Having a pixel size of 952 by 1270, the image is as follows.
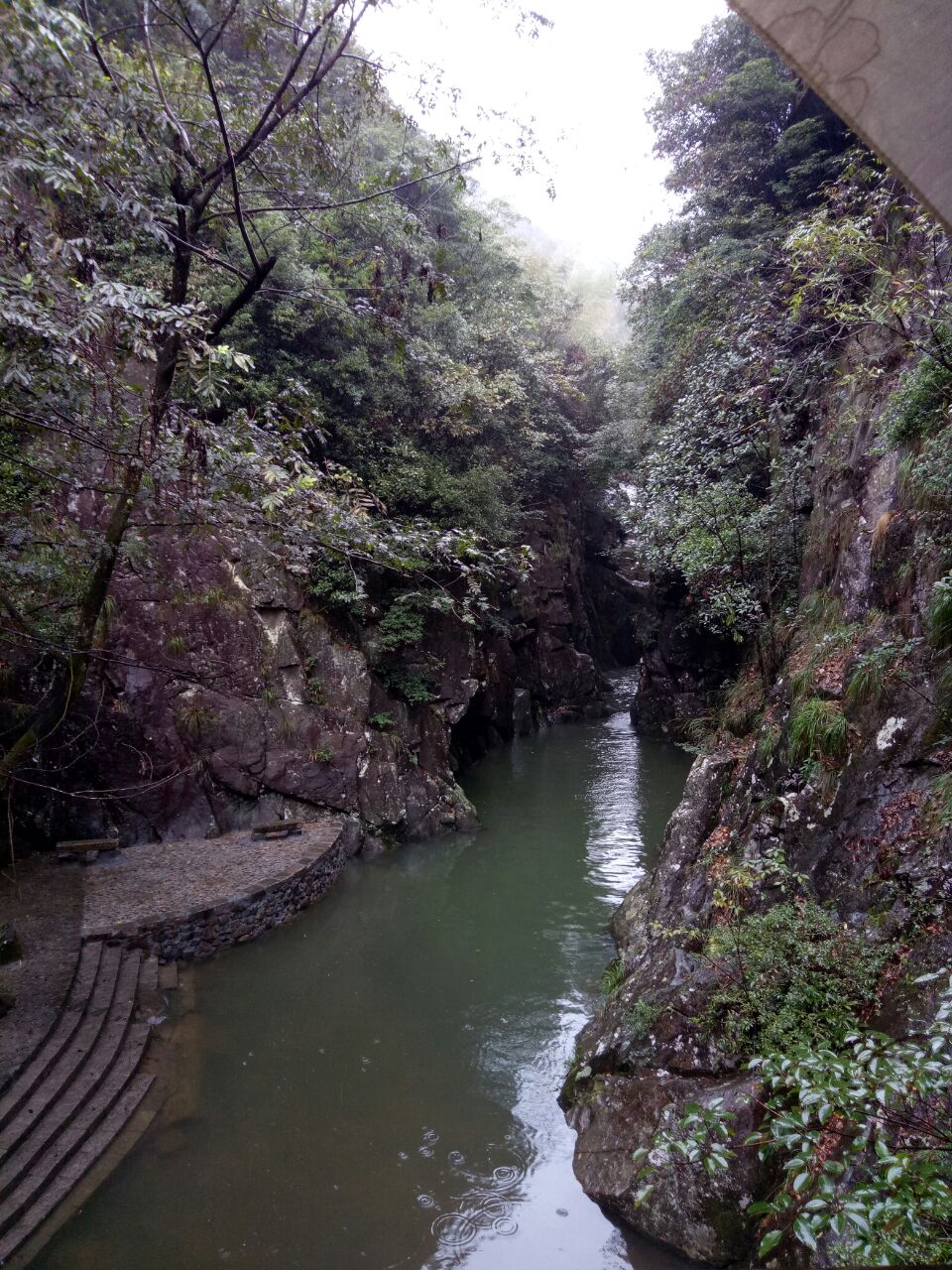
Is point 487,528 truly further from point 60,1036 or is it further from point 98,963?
point 60,1036

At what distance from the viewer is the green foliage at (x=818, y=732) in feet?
20.2

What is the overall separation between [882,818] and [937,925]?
1.08 metres

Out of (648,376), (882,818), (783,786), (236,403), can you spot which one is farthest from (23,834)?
(648,376)

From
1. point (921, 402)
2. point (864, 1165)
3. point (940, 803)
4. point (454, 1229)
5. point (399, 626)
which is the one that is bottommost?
point (454, 1229)

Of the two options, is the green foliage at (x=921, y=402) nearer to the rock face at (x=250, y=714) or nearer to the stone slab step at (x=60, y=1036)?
the rock face at (x=250, y=714)

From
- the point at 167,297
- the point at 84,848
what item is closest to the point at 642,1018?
the point at 167,297

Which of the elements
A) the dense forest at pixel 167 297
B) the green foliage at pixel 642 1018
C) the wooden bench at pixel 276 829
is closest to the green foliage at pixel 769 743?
the green foliage at pixel 642 1018

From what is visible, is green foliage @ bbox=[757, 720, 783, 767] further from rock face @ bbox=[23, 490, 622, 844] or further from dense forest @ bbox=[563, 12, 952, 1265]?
rock face @ bbox=[23, 490, 622, 844]

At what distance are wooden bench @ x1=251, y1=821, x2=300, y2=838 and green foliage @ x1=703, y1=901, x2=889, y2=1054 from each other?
791 centimetres

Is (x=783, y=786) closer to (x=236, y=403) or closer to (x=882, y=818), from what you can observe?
(x=882, y=818)

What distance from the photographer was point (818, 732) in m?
6.33

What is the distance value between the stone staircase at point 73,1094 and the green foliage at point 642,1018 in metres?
4.48

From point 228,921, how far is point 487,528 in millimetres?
9755

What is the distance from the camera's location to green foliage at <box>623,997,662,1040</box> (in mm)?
5787
